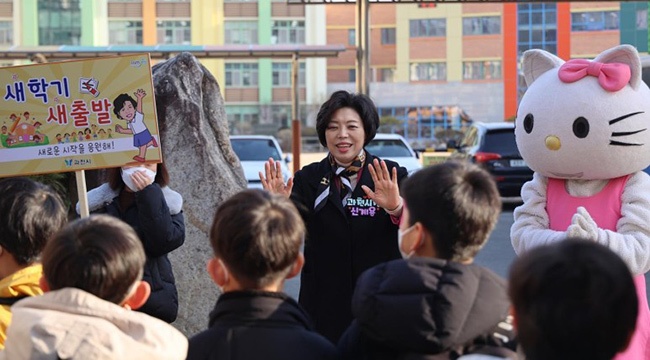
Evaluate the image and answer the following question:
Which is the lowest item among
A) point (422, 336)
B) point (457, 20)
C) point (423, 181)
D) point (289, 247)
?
point (422, 336)

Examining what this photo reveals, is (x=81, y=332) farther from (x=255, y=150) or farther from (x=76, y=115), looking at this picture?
(x=255, y=150)

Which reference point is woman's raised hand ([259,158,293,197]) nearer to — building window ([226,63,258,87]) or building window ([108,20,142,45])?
building window ([108,20,142,45])

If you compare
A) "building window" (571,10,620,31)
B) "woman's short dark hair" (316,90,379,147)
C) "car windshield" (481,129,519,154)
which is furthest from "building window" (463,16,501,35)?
"woman's short dark hair" (316,90,379,147)

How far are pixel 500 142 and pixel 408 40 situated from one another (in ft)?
124

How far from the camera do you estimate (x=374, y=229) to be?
14.7 ft

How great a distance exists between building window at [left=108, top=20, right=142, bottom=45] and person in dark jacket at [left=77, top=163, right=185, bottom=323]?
149 ft

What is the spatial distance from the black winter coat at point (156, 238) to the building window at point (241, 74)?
4601cm

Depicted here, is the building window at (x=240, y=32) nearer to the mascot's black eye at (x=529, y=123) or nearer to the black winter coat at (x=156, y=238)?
the black winter coat at (x=156, y=238)

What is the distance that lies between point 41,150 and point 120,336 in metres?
2.42

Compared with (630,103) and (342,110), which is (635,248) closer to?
(630,103)

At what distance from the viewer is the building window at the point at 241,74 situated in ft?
164

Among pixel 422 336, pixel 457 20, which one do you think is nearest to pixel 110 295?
pixel 422 336

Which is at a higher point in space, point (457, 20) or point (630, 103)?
point (457, 20)

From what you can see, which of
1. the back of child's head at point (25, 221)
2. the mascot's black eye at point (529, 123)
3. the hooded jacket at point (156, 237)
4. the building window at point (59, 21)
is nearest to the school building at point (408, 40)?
the building window at point (59, 21)
